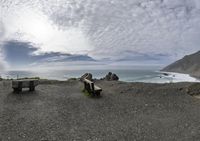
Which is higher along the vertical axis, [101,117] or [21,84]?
[21,84]

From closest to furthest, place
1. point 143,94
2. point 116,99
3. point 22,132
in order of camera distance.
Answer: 1. point 22,132
2. point 116,99
3. point 143,94

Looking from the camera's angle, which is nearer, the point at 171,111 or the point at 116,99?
the point at 171,111

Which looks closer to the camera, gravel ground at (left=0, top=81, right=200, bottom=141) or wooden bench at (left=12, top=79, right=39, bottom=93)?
gravel ground at (left=0, top=81, right=200, bottom=141)

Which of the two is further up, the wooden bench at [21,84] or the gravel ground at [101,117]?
the wooden bench at [21,84]

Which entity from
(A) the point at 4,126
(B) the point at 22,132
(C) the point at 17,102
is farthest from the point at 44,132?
(C) the point at 17,102

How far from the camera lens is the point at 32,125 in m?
6.76

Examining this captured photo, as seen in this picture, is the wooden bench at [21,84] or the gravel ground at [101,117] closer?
the gravel ground at [101,117]

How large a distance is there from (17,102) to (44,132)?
4026mm

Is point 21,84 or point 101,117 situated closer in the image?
point 101,117

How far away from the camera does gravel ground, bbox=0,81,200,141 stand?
6.15 meters

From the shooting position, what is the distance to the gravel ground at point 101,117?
615 cm

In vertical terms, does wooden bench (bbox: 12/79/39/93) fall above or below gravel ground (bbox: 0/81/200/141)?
above

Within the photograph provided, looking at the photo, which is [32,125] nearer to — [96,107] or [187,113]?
[96,107]

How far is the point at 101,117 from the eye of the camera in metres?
7.87
